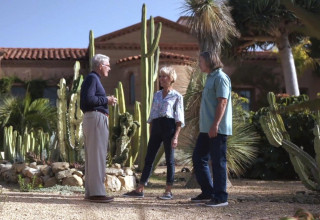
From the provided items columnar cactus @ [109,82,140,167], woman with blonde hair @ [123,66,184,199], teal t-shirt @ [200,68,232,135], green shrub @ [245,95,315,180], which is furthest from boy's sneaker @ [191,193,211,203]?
green shrub @ [245,95,315,180]

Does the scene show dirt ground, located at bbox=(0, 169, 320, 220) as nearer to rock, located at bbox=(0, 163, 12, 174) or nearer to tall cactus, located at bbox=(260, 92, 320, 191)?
tall cactus, located at bbox=(260, 92, 320, 191)

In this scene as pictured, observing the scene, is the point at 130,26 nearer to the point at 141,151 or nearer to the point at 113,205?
the point at 141,151

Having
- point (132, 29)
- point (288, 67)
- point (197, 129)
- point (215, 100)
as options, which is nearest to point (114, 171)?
point (197, 129)

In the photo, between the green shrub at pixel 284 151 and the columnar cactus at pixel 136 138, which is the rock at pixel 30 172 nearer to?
the columnar cactus at pixel 136 138

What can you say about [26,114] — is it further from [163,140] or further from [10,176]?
[163,140]

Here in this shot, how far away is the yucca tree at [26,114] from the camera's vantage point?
54.9 ft

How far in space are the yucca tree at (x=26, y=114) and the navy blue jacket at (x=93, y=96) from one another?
1055 cm

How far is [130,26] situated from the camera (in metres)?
21.0

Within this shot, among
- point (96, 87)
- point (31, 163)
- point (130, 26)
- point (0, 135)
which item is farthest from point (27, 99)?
point (96, 87)

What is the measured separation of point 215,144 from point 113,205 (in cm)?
137

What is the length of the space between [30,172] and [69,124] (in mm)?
1094

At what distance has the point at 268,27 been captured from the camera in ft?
59.5

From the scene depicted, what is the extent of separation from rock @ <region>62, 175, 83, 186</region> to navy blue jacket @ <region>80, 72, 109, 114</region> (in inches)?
106

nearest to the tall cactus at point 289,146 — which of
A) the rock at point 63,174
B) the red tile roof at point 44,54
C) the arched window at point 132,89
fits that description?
the rock at point 63,174
